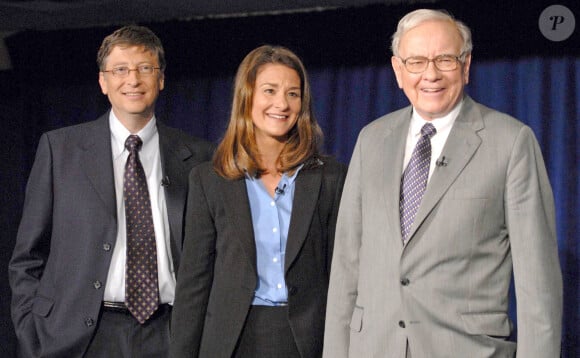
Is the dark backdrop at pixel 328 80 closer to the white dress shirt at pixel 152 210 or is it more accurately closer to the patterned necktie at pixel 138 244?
the white dress shirt at pixel 152 210

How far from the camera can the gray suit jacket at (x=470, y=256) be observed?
2.17 m

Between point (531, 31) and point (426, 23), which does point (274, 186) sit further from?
point (531, 31)

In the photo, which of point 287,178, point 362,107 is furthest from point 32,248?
point 362,107

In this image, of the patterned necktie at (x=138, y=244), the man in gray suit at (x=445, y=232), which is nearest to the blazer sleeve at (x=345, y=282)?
the man in gray suit at (x=445, y=232)

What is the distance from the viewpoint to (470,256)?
7.26 ft

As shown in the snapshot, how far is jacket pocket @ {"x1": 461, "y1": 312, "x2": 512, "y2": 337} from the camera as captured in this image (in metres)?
2.21

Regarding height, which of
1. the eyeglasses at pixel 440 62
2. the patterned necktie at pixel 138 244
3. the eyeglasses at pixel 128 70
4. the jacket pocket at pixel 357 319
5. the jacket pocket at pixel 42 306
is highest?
the eyeglasses at pixel 128 70

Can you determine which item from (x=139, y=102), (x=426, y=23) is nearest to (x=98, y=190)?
(x=139, y=102)

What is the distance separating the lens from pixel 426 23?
235 cm

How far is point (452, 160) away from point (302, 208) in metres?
0.56

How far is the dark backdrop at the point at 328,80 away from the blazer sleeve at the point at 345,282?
10.4 ft

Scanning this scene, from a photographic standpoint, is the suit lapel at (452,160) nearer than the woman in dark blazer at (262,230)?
Yes

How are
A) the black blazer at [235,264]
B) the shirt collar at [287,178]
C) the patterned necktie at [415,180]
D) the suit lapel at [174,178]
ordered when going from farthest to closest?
the suit lapel at [174,178] < the shirt collar at [287,178] < the black blazer at [235,264] < the patterned necktie at [415,180]

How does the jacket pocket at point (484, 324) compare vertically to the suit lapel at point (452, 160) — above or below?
below
